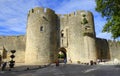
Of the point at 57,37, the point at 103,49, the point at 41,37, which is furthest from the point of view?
the point at 103,49

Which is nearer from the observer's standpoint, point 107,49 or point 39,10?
point 39,10

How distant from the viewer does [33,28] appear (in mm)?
27469

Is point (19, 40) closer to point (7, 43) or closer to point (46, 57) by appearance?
point (7, 43)

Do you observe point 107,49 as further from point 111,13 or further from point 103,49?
point 111,13

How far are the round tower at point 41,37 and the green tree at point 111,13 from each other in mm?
11510

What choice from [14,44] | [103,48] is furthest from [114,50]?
[14,44]

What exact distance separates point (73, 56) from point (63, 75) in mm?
15182

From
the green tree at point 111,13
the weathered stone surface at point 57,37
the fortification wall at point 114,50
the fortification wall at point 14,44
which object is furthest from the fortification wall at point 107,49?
the green tree at point 111,13

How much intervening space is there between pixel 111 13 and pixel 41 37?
494 inches

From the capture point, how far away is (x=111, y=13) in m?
17.2

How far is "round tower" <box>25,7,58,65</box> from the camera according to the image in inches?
1039

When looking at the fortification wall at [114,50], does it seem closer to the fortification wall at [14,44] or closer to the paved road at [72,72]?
the fortification wall at [14,44]

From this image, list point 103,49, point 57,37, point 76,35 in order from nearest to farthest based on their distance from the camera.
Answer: point 76,35, point 57,37, point 103,49

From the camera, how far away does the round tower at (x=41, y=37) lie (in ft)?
86.6
